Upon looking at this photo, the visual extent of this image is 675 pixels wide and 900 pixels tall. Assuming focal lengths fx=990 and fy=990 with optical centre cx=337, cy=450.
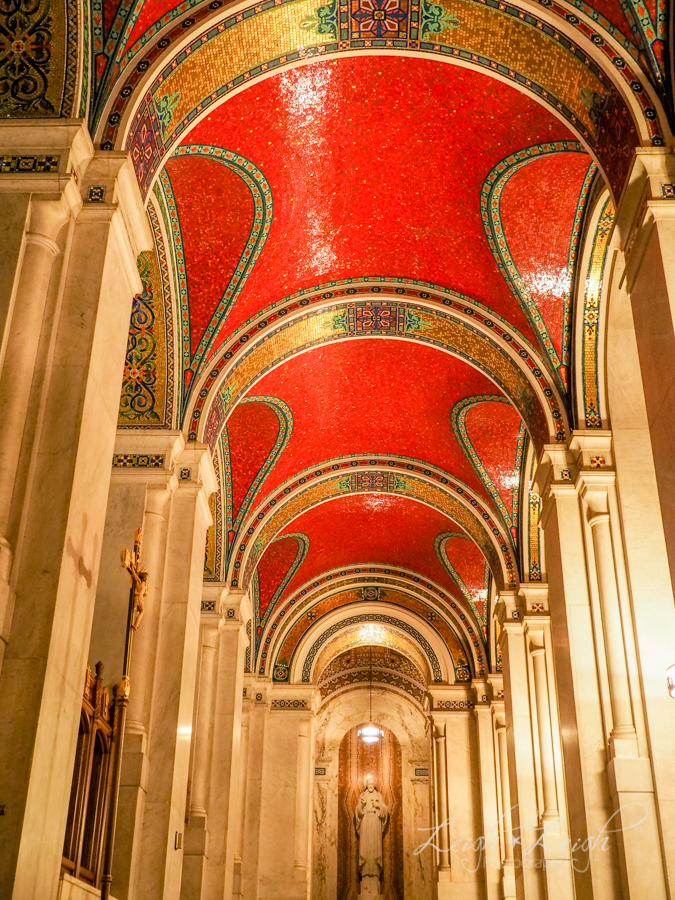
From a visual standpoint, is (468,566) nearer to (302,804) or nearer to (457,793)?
(457,793)

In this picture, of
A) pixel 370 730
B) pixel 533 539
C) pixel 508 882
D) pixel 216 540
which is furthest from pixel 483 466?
pixel 370 730

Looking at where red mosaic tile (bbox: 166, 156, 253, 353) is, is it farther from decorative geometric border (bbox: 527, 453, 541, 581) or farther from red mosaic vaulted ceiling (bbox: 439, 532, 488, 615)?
red mosaic vaulted ceiling (bbox: 439, 532, 488, 615)

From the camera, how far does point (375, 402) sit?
12.9 m

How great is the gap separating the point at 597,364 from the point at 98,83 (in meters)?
5.09

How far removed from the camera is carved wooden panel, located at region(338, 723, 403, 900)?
21.6m

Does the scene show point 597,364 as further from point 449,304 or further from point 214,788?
point 214,788

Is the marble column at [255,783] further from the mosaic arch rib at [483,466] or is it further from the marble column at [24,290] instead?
the marble column at [24,290]

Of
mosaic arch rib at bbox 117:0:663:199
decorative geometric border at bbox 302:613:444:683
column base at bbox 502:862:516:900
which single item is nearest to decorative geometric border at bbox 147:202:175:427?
mosaic arch rib at bbox 117:0:663:199

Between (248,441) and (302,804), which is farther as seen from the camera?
(302,804)

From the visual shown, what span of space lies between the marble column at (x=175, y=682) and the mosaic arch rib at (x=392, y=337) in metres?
0.61

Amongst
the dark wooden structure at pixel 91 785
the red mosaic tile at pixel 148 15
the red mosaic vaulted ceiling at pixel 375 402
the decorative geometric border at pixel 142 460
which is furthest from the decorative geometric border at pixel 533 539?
the red mosaic tile at pixel 148 15

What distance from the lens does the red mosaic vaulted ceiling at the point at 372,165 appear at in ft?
26.0

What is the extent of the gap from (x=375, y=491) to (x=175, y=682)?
23.2 feet

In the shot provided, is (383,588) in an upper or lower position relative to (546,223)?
upper
